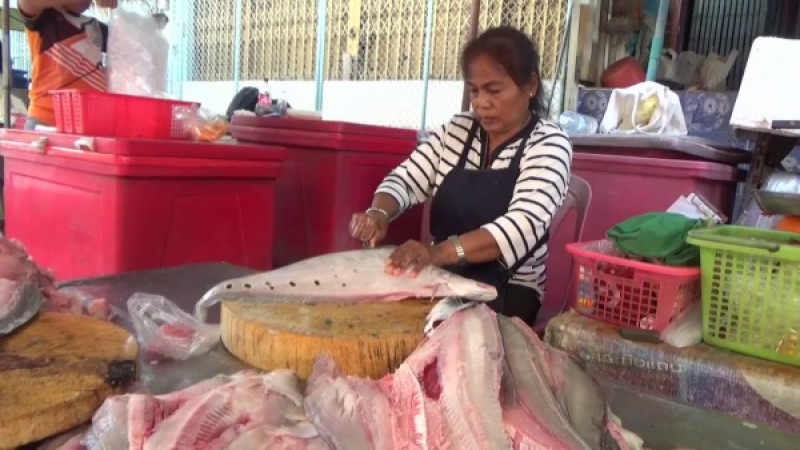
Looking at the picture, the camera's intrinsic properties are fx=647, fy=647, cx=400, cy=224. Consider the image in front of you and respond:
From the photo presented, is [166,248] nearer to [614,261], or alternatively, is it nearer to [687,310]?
[614,261]

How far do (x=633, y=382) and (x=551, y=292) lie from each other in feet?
5.30

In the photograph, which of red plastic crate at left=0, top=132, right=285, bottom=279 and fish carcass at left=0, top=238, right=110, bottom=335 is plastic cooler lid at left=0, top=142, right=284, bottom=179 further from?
fish carcass at left=0, top=238, right=110, bottom=335

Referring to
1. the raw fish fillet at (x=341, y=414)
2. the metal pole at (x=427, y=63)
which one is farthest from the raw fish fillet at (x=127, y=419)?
the metal pole at (x=427, y=63)

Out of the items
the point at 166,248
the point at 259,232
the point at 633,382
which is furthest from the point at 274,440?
the point at 259,232

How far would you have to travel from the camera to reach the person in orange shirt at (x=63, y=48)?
282 cm

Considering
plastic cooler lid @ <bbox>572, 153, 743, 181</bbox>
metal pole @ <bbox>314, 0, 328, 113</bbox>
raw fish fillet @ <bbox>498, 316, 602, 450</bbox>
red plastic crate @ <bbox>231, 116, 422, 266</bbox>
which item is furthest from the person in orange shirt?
metal pole @ <bbox>314, 0, 328, 113</bbox>

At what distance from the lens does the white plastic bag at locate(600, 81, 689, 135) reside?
3.47m

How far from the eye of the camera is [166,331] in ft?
4.25

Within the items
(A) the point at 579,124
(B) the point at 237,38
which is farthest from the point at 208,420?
(B) the point at 237,38

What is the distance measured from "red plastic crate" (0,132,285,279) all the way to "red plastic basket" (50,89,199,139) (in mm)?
116

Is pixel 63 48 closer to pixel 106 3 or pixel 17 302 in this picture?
pixel 106 3

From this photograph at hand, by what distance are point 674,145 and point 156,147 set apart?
7.52ft

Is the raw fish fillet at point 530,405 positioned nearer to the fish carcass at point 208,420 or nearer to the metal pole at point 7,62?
the fish carcass at point 208,420

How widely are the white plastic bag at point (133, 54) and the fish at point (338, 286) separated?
127cm
